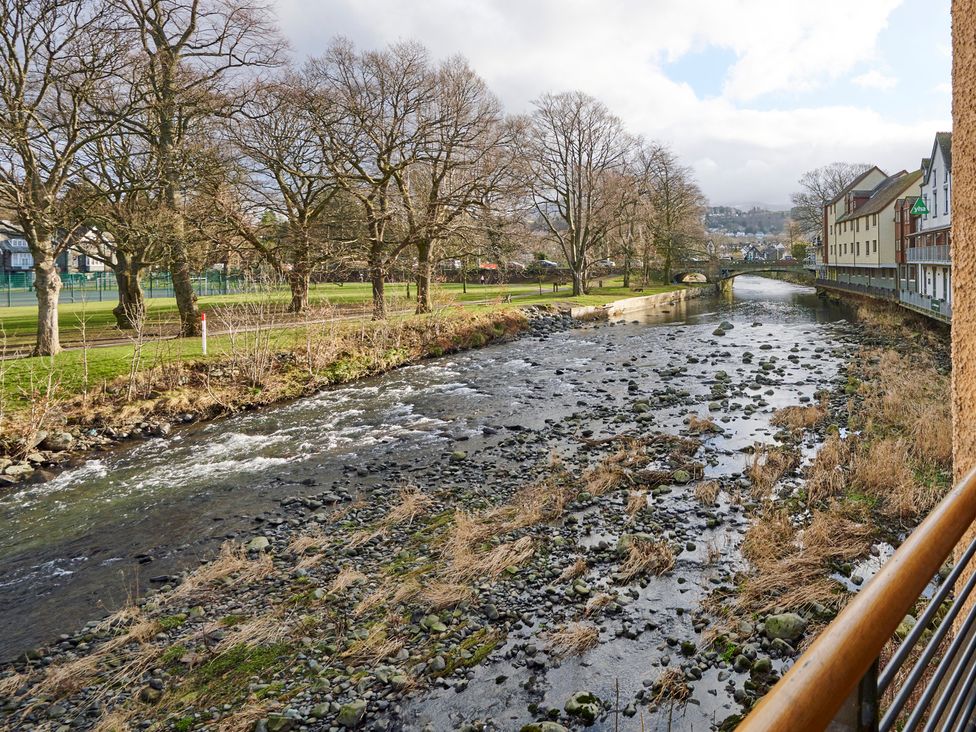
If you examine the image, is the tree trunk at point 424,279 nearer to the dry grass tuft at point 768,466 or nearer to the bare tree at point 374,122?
the bare tree at point 374,122

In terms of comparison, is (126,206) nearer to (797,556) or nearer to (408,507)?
(408,507)

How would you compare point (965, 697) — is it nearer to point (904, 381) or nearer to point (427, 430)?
point (427, 430)

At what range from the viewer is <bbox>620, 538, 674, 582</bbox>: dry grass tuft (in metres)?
8.08

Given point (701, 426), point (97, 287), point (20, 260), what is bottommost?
point (701, 426)

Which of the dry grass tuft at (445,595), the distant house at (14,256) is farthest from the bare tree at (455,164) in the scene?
the distant house at (14,256)

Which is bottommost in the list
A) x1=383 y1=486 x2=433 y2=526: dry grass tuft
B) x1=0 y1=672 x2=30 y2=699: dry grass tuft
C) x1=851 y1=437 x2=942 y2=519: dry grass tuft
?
x1=0 y1=672 x2=30 y2=699: dry grass tuft

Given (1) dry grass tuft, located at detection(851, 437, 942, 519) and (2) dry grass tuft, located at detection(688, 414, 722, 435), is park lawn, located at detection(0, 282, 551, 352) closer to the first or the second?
(2) dry grass tuft, located at detection(688, 414, 722, 435)

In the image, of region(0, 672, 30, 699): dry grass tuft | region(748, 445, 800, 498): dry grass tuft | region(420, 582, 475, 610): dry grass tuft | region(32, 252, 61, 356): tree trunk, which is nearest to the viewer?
region(0, 672, 30, 699): dry grass tuft

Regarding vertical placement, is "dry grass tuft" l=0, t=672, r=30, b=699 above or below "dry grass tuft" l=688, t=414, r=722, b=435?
below

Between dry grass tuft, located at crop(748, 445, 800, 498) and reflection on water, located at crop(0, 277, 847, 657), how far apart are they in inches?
33.2

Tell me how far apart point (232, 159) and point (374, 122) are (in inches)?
273

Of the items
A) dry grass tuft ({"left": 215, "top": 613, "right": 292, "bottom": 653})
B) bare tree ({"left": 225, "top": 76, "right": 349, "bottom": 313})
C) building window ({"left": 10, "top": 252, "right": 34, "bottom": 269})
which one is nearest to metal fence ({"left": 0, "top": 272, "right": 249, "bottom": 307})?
bare tree ({"left": 225, "top": 76, "right": 349, "bottom": 313})

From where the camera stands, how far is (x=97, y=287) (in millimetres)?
48000

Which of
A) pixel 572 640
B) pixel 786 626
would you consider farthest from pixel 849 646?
pixel 786 626
